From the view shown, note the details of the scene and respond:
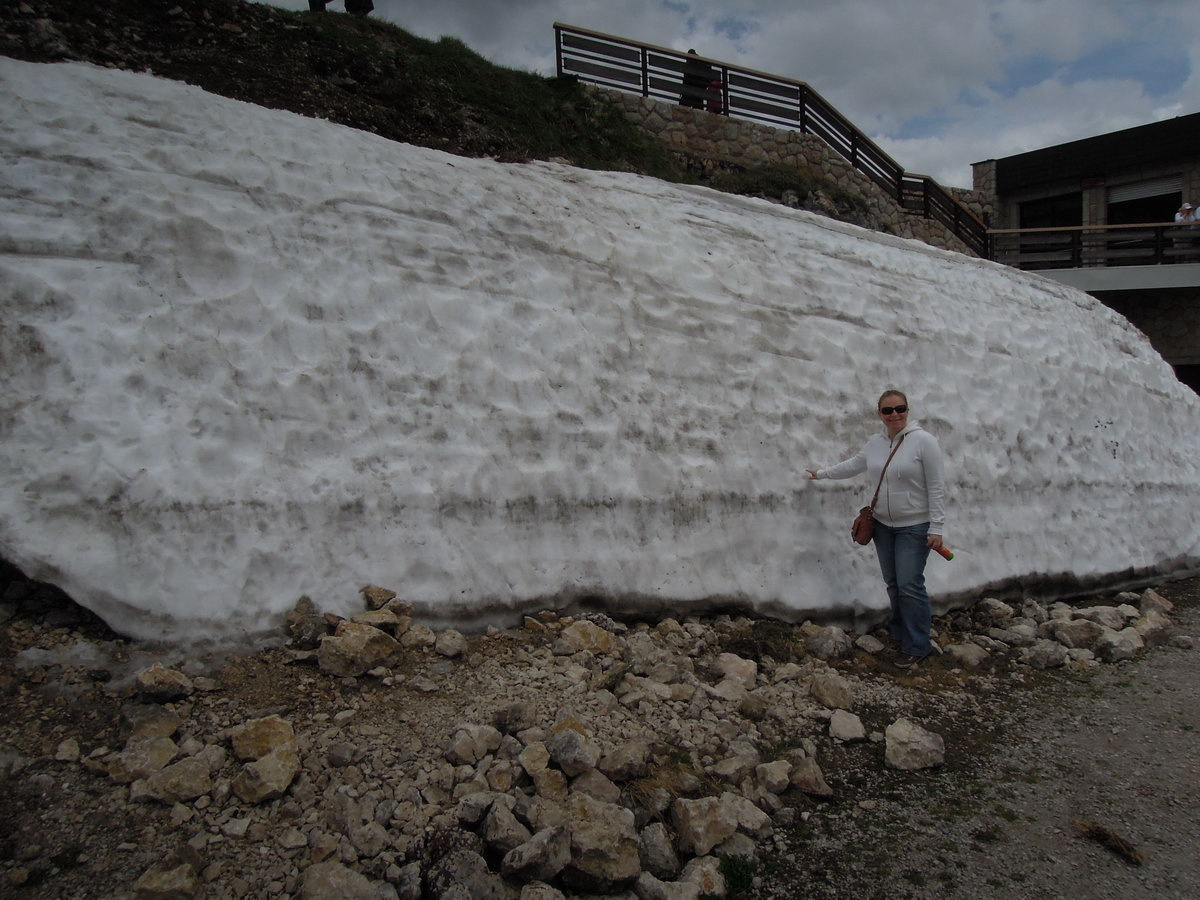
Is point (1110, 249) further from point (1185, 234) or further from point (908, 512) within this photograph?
point (908, 512)

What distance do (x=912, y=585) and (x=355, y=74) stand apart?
9.05m

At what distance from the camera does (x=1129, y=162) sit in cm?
2352

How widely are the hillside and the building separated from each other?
10093 millimetres

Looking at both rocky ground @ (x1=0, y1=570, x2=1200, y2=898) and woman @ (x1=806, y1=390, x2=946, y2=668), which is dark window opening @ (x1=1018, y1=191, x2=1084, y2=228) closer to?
woman @ (x1=806, y1=390, x2=946, y2=668)

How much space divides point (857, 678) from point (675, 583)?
127 cm

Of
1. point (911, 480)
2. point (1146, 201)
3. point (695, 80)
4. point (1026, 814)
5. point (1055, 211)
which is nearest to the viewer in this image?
point (1026, 814)

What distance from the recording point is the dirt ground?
303 centimetres

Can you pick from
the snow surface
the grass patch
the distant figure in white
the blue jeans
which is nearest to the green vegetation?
the snow surface

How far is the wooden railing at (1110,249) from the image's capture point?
19.2 meters

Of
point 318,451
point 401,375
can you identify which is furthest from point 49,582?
point 401,375

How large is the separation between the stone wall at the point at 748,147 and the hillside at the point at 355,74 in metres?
0.61

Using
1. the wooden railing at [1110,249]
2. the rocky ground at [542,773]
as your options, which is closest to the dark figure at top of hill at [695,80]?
Result: the wooden railing at [1110,249]

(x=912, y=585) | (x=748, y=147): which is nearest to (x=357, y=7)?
(x=748, y=147)

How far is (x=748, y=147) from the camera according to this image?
16.2 metres
